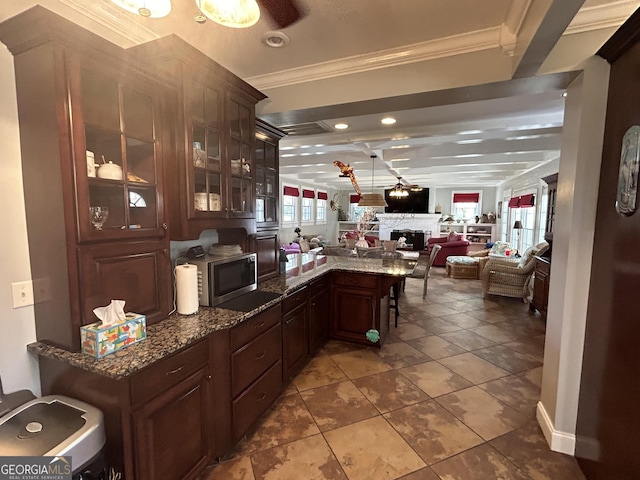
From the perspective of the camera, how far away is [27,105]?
1.38 meters

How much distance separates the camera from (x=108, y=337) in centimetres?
136

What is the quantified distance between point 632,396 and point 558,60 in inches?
71.0

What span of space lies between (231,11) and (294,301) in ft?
6.64

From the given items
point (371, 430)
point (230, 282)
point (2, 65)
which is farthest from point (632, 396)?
point (2, 65)

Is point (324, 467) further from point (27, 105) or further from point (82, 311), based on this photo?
point (27, 105)

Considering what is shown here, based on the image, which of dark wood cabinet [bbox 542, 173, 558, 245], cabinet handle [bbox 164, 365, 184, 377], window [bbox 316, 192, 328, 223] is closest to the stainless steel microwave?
cabinet handle [bbox 164, 365, 184, 377]

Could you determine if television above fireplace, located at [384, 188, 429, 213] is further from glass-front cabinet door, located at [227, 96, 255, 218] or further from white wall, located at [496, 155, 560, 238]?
glass-front cabinet door, located at [227, 96, 255, 218]

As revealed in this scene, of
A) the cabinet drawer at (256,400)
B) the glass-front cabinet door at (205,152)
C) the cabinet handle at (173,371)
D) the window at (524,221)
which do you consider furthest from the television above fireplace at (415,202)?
the cabinet handle at (173,371)

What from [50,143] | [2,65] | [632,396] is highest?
[2,65]

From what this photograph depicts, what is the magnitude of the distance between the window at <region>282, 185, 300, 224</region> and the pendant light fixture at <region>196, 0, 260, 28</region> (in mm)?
7507

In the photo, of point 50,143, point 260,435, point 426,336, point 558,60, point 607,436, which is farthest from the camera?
point 426,336

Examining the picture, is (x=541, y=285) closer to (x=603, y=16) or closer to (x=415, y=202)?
(x=603, y=16)

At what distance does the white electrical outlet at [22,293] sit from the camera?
1439mm

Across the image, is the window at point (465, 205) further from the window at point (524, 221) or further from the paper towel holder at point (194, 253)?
the paper towel holder at point (194, 253)
